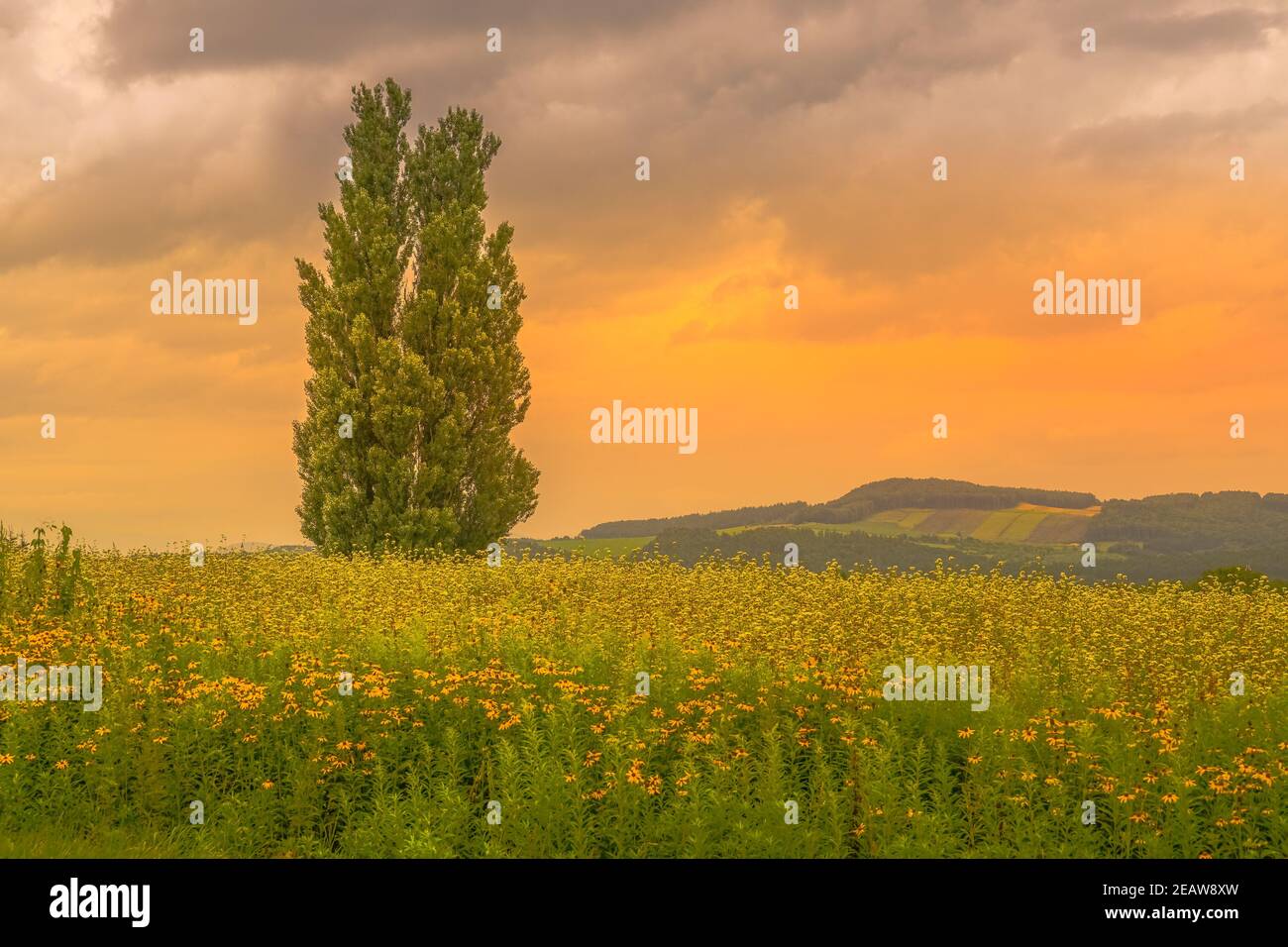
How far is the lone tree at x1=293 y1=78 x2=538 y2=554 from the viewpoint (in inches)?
1150

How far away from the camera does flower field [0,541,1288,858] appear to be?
9.55 m

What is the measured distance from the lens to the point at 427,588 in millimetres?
17875

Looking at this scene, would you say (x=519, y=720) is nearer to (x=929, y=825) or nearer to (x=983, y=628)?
(x=929, y=825)

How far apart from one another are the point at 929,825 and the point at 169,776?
747 cm

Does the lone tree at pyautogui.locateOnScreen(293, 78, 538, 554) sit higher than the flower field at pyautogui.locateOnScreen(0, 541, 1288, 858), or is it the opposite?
the lone tree at pyautogui.locateOnScreen(293, 78, 538, 554)

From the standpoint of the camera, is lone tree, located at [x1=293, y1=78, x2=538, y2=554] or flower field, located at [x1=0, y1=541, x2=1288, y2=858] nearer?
flower field, located at [x1=0, y1=541, x2=1288, y2=858]

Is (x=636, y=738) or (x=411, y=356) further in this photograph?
(x=411, y=356)

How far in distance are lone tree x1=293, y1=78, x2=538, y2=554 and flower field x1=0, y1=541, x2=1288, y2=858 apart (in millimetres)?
14108

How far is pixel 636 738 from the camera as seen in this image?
10.3m

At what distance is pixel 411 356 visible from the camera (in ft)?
96.5

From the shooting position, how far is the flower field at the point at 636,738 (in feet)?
31.3

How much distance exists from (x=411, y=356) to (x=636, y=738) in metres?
20.9

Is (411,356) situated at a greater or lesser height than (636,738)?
greater
